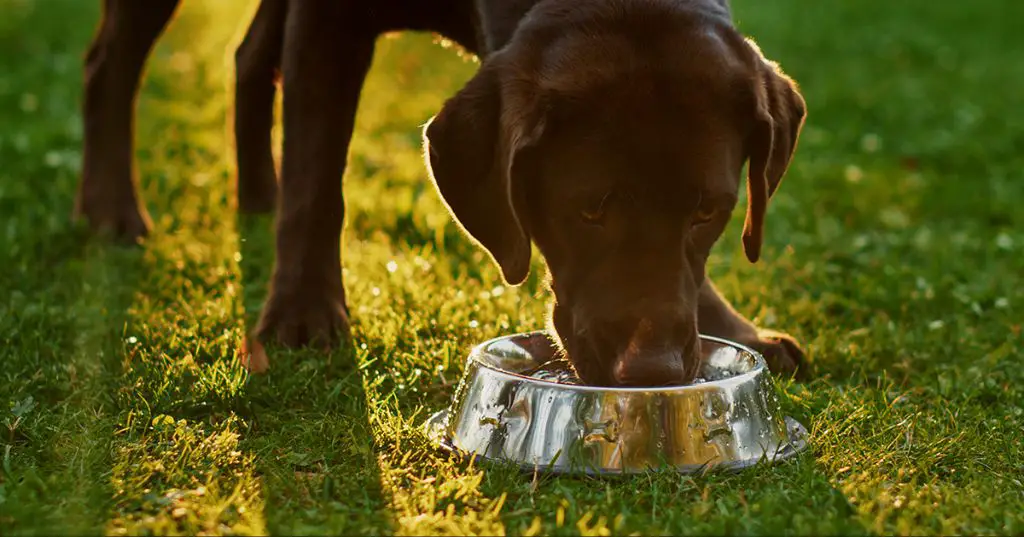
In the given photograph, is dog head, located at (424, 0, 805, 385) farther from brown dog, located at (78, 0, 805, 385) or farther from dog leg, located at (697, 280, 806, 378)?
dog leg, located at (697, 280, 806, 378)

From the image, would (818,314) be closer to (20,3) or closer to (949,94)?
(949,94)

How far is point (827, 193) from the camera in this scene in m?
6.42

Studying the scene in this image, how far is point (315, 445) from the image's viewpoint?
3.04 metres

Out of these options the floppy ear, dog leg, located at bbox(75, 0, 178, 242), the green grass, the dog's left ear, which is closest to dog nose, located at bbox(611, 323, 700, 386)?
the green grass

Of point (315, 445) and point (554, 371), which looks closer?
point (315, 445)

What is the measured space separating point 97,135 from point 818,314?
2.97m

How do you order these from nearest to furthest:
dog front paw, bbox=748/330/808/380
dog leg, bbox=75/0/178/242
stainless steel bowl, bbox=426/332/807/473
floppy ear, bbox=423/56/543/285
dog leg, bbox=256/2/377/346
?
stainless steel bowl, bbox=426/332/807/473 < floppy ear, bbox=423/56/543/285 < dog front paw, bbox=748/330/808/380 < dog leg, bbox=256/2/377/346 < dog leg, bbox=75/0/178/242

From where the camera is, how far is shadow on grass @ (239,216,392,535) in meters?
2.57

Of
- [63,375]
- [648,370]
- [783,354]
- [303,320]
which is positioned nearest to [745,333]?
[783,354]

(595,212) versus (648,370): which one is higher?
(595,212)

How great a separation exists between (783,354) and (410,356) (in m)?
1.07

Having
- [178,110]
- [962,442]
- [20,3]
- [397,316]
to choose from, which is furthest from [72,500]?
[20,3]

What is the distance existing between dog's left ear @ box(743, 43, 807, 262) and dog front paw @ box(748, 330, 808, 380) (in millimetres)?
495

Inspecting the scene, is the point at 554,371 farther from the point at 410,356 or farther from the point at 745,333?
the point at 745,333
